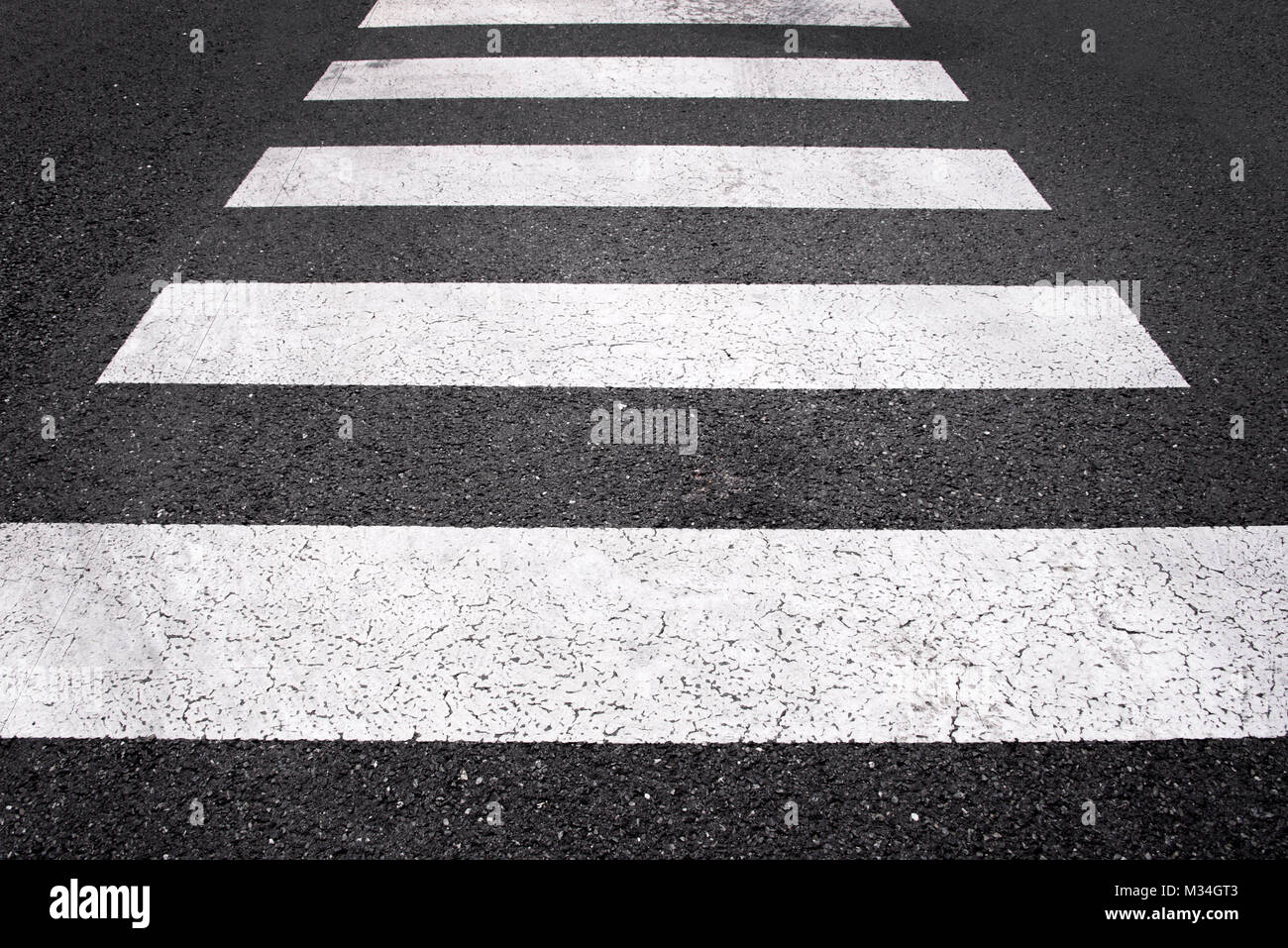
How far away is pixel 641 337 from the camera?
12.4 ft

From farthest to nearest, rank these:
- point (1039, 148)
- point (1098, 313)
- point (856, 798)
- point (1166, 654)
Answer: point (1039, 148)
point (1098, 313)
point (1166, 654)
point (856, 798)

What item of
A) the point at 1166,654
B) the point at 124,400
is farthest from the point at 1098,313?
the point at 124,400

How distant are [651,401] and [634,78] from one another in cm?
342

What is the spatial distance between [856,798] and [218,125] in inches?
201

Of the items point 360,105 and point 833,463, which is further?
point 360,105

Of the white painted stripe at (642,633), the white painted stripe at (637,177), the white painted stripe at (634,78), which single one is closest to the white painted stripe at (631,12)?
the white painted stripe at (634,78)

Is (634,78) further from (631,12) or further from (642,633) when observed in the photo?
(642,633)

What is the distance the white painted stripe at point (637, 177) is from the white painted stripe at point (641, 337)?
2.67 feet

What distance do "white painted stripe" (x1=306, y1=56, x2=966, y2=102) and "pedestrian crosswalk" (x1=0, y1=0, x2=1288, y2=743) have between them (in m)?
2.29

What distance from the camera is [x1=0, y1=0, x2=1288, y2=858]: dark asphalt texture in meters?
2.25

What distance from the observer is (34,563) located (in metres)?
2.85

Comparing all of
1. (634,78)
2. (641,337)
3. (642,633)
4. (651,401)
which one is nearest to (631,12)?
(634,78)

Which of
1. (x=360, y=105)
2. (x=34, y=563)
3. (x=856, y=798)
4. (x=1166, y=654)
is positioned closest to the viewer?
(x=856, y=798)
